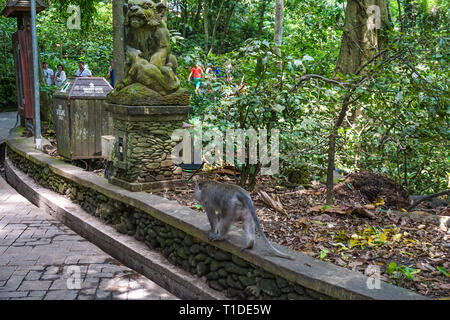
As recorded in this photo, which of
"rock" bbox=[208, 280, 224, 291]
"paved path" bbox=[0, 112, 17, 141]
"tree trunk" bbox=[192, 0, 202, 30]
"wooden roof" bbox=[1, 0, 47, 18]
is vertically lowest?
"paved path" bbox=[0, 112, 17, 141]

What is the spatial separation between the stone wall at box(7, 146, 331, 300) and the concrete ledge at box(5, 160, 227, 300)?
8cm

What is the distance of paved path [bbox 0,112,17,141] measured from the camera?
45.2ft

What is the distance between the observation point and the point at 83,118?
7816 mm

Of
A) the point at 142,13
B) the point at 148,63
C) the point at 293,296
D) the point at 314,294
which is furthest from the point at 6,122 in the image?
the point at 314,294

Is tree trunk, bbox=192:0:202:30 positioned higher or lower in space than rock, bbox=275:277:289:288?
higher

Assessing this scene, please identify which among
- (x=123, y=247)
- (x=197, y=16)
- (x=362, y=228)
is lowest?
(x=123, y=247)

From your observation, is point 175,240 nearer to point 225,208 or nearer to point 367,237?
point 225,208

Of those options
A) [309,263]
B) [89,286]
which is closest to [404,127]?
[309,263]

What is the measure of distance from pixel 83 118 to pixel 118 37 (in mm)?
1534

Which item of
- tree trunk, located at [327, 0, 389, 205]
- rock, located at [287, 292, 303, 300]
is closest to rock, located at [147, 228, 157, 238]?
rock, located at [287, 292, 303, 300]

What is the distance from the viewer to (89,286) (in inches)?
183

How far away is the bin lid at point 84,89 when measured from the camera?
7770mm

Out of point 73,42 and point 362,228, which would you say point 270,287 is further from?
point 73,42

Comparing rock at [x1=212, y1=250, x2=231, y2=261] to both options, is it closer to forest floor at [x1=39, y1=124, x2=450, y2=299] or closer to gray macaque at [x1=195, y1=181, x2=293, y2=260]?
gray macaque at [x1=195, y1=181, x2=293, y2=260]
